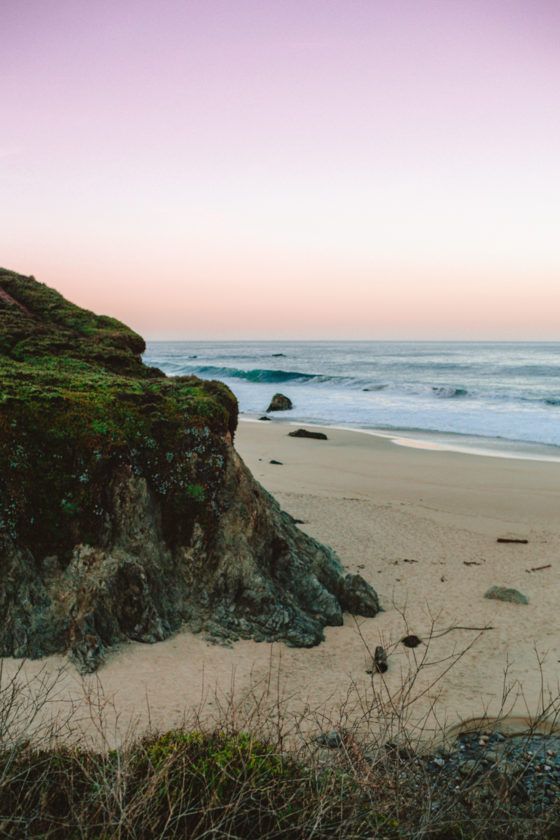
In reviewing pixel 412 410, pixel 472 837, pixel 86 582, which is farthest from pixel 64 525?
pixel 412 410

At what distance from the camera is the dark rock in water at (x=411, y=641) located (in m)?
7.39

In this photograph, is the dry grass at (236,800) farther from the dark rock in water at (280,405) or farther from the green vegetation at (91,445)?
the dark rock in water at (280,405)

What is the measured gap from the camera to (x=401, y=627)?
789cm

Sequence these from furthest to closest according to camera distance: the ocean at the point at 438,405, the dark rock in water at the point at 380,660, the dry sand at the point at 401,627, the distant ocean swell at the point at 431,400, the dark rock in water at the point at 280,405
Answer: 1. the dark rock in water at the point at 280,405
2. the distant ocean swell at the point at 431,400
3. the ocean at the point at 438,405
4. the dark rock in water at the point at 380,660
5. the dry sand at the point at 401,627

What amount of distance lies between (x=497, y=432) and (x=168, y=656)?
85.6 feet

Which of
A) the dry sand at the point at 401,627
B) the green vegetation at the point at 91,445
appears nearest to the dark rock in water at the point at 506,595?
the dry sand at the point at 401,627

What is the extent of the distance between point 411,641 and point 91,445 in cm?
462

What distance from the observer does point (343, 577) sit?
849 cm

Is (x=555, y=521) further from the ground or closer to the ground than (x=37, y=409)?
closer to the ground

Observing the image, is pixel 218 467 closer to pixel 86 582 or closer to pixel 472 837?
pixel 86 582

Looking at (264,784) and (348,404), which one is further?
(348,404)

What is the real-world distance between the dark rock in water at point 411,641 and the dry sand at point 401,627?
72 mm

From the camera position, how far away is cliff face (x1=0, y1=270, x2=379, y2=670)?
652cm

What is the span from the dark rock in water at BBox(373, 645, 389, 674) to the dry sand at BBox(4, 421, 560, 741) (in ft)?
0.27
